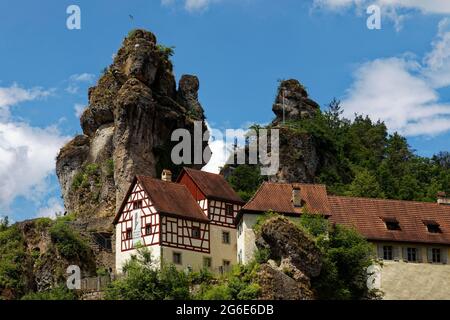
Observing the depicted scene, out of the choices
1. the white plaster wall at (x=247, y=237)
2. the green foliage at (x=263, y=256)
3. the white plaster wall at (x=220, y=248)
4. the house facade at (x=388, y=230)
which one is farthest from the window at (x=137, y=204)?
the green foliage at (x=263, y=256)

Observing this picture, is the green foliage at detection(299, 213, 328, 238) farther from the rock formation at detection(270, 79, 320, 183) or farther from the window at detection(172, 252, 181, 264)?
the rock formation at detection(270, 79, 320, 183)

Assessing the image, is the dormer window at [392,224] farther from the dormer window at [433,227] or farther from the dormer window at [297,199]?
the dormer window at [297,199]

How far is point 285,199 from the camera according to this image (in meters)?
87.4

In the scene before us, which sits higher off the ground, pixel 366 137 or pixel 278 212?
pixel 366 137

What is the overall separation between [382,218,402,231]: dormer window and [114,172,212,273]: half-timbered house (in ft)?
35.2

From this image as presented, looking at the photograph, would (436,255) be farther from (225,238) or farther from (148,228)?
(148,228)

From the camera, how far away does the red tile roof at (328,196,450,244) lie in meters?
86.4

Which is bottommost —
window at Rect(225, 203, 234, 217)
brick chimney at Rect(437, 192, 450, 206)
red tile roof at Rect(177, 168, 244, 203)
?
window at Rect(225, 203, 234, 217)

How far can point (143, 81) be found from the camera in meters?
101

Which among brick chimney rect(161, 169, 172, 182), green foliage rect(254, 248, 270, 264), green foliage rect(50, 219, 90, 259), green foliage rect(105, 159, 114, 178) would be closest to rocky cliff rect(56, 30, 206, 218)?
green foliage rect(105, 159, 114, 178)

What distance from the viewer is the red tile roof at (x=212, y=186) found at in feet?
301
